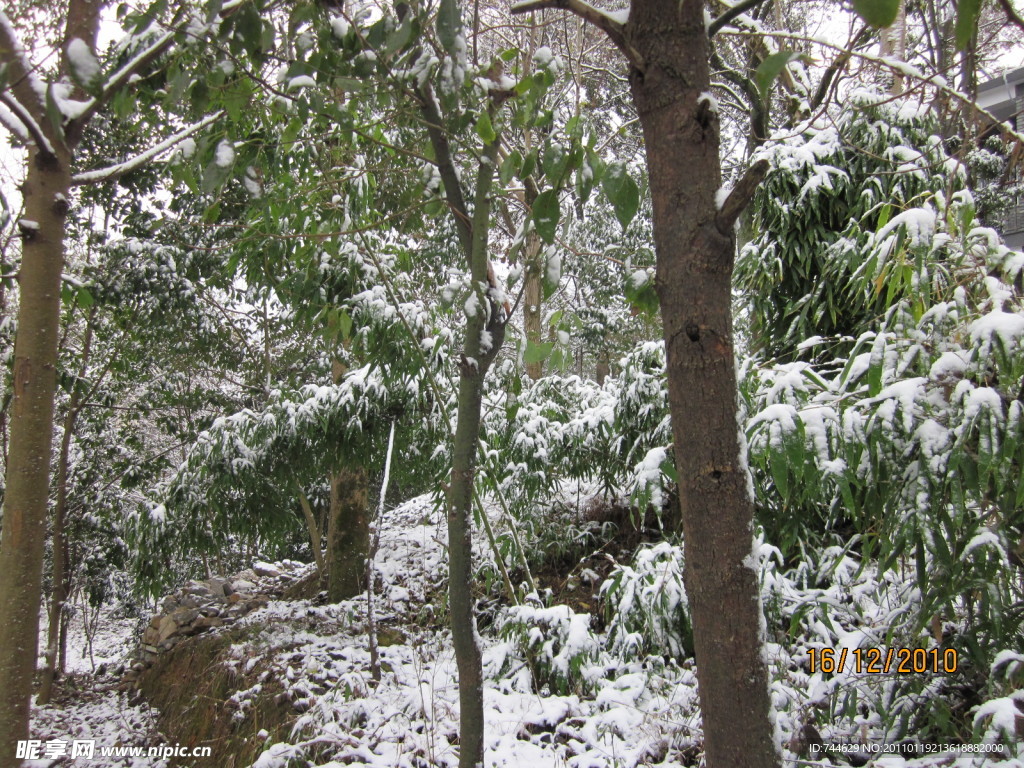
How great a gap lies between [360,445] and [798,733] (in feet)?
9.51

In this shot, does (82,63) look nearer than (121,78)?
Yes

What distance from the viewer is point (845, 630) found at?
2.51m

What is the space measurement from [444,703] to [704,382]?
8.41 feet

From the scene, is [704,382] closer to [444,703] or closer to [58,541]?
[444,703]

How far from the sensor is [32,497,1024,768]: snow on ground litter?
7.11ft

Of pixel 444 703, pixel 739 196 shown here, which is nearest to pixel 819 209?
pixel 739 196

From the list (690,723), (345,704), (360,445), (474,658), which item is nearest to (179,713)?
(345,704)

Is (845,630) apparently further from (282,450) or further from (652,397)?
(282,450)

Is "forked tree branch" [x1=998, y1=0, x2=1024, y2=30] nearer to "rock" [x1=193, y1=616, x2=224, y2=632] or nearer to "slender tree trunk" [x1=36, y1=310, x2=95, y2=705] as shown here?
"rock" [x1=193, y1=616, x2=224, y2=632]

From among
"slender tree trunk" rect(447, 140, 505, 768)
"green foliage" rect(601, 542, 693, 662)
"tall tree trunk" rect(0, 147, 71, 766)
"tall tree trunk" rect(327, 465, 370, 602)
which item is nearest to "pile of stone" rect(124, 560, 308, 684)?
"tall tree trunk" rect(327, 465, 370, 602)

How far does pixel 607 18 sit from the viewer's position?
2.82 feet

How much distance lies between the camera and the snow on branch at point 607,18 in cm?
84
